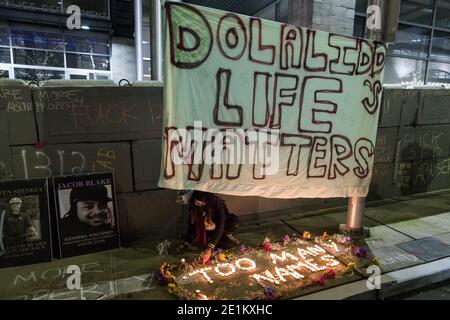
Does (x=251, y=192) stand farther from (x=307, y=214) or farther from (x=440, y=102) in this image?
(x=440, y=102)

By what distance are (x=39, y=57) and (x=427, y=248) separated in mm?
12440

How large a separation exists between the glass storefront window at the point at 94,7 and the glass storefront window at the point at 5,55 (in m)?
2.65

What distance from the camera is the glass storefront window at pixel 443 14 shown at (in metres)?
9.71

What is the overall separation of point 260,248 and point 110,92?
2.89 metres

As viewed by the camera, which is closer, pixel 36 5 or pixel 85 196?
pixel 85 196

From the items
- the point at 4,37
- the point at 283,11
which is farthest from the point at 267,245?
the point at 4,37

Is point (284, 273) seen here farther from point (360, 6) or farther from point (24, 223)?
point (360, 6)

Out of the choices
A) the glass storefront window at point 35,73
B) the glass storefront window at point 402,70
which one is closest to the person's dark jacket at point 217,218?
the glass storefront window at point 402,70

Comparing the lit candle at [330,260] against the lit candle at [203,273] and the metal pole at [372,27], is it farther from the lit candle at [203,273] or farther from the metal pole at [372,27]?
the lit candle at [203,273]

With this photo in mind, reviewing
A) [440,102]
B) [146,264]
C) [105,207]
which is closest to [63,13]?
[105,207]

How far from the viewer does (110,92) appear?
4086mm

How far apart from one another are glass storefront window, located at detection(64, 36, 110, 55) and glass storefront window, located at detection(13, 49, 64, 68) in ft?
1.70

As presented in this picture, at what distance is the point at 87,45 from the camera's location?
11.9 m
